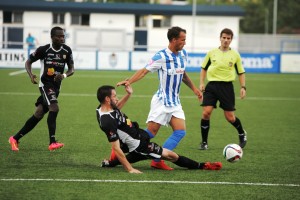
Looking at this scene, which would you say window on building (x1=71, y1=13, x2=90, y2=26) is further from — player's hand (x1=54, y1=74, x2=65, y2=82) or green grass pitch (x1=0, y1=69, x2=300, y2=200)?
player's hand (x1=54, y1=74, x2=65, y2=82)

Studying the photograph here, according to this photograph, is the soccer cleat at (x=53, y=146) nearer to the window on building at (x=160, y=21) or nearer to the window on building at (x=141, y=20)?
the window on building at (x=141, y=20)

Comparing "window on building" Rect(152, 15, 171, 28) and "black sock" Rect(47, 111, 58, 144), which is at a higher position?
"window on building" Rect(152, 15, 171, 28)

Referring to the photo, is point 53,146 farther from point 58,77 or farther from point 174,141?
point 174,141

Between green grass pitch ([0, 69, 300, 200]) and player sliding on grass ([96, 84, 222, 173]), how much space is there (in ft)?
0.49

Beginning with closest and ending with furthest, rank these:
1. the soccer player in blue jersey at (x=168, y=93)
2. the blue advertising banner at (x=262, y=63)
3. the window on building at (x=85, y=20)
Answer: the soccer player in blue jersey at (x=168, y=93) → the blue advertising banner at (x=262, y=63) → the window on building at (x=85, y=20)

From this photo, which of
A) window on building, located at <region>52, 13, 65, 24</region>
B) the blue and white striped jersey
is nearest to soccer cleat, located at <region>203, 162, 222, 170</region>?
the blue and white striped jersey

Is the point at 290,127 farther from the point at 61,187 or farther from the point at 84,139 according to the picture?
the point at 61,187

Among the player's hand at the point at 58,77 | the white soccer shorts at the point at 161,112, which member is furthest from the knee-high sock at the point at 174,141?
the player's hand at the point at 58,77

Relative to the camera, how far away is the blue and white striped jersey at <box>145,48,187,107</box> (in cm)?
941

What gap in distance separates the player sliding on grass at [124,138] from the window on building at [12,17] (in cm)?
4936

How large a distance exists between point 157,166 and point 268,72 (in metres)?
29.8

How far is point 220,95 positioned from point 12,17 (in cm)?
4761

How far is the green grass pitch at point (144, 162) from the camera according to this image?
7789 millimetres

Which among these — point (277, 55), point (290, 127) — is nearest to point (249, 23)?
point (277, 55)
